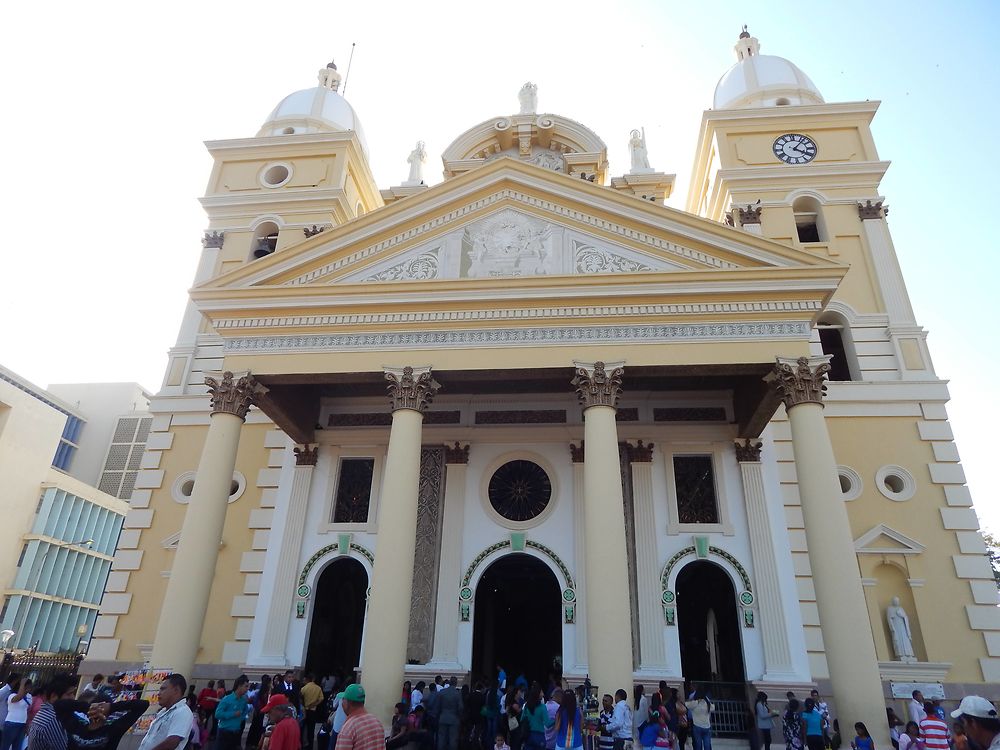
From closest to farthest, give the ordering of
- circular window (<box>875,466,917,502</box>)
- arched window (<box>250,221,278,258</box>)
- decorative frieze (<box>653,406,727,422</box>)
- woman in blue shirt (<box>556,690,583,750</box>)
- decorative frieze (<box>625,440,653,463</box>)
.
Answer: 1. woman in blue shirt (<box>556,690,583,750</box>)
2. circular window (<box>875,466,917,502</box>)
3. decorative frieze (<box>625,440,653,463</box>)
4. decorative frieze (<box>653,406,727,422</box>)
5. arched window (<box>250,221,278,258</box>)

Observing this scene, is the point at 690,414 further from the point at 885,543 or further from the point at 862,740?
the point at 862,740

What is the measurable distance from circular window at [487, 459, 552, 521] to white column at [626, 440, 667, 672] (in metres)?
2.20

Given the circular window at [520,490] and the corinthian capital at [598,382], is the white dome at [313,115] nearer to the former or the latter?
the circular window at [520,490]

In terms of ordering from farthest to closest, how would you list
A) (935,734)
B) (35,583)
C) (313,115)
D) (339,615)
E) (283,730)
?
(35,583) < (313,115) < (339,615) < (935,734) < (283,730)

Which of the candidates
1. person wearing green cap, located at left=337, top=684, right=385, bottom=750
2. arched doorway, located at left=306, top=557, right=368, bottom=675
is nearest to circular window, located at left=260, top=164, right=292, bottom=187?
arched doorway, located at left=306, top=557, right=368, bottom=675

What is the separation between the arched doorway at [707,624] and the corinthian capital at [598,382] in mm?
4953

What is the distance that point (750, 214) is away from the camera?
2016cm

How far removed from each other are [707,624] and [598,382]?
24.0 ft

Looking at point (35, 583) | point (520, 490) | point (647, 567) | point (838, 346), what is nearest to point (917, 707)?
point (647, 567)

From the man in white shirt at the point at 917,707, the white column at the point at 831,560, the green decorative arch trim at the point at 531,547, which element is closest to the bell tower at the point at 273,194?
the green decorative arch trim at the point at 531,547

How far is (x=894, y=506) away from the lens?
16109 mm

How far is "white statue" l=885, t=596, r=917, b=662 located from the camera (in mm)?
14594

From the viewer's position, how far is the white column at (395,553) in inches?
479

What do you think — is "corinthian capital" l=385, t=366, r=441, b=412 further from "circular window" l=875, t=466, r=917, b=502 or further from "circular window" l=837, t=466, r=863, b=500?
"circular window" l=875, t=466, r=917, b=502
